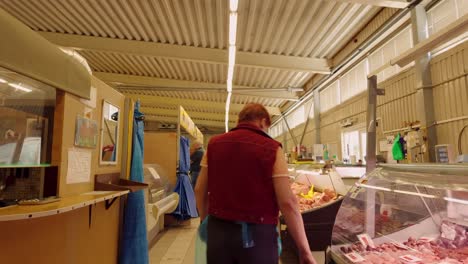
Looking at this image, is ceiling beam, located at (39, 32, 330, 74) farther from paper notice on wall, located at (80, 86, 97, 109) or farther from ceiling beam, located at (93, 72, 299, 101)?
paper notice on wall, located at (80, 86, 97, 109)

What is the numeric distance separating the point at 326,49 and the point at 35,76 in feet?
19.9

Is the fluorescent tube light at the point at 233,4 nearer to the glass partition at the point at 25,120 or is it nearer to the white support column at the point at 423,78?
the white support column at the point at 423,78

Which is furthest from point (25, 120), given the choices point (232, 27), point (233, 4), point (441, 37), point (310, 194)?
point (310, 194)

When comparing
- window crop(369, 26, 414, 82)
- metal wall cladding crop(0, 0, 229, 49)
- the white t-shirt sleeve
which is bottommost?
the white t-shirt sleeve

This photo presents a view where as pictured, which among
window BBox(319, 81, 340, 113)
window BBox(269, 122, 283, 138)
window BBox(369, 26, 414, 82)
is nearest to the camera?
window BBox(369, 26, 414, 82)

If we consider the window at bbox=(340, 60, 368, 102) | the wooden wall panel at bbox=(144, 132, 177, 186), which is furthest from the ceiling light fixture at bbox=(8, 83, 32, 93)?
the window at bbox=(340, 60, 368, 102)

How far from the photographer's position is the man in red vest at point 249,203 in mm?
1787

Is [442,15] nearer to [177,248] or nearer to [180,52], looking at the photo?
[180,52]

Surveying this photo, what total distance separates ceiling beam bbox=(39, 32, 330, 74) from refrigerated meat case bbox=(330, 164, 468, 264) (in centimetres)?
471

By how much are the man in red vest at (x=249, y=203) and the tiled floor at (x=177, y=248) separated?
1.64 meters

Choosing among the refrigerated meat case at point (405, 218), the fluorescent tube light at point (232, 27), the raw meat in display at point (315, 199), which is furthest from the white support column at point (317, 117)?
the refrigerated meat case at point (405, 218)

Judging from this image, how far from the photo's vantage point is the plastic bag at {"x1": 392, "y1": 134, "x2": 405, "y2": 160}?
434 cm

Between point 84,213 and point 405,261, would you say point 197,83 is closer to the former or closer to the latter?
point 84,213

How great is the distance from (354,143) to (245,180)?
17.6 ft
